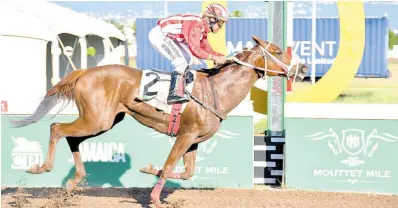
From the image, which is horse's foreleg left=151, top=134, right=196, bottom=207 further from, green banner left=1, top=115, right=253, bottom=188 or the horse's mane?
green banner left=1, top=115, right=253, bottom=188

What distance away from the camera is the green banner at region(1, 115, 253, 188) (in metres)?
9.59

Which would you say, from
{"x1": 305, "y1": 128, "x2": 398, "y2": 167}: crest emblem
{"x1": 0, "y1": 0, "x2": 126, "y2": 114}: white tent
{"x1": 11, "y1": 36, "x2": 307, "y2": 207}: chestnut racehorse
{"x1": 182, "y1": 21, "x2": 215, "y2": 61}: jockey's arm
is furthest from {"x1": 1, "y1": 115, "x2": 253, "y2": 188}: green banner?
{"x1": 0, "y1": 0, "x2": 126, "y2": 114}: white tent

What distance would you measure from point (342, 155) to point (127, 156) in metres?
2.84

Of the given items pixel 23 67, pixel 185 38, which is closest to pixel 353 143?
pixel 185 38

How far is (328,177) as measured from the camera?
9477mm

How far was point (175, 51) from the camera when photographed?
24.8 ft

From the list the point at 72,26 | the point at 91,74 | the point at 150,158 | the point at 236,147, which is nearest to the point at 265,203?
the point at 236,147

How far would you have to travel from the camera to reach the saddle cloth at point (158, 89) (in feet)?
24.8

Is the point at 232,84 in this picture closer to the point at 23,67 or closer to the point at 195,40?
the point at 195,40

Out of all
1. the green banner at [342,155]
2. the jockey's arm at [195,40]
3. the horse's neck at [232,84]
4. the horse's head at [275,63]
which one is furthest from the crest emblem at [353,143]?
the jockey's arm at [195,40]

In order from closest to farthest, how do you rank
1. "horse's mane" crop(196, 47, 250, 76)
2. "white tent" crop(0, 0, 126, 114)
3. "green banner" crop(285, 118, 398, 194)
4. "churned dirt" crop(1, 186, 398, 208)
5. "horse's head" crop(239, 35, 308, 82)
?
"horse's head" crop(239, 35, 308, 82)
"horse's mane" crop(196, 47, 250, 76)
"churned dirt" crop(1, 186, 398, 208)
"green banner" crop(285, 118, 398, 194)
"white tent" crop(0, 0, 126, 114)

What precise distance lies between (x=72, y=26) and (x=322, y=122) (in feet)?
39.6

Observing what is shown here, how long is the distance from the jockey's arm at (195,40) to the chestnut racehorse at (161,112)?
1.64 ft

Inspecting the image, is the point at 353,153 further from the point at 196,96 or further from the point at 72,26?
the point at 72,26
